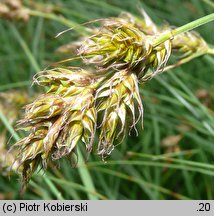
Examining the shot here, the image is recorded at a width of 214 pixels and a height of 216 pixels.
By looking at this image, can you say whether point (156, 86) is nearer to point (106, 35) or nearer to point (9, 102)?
point (9, 102)

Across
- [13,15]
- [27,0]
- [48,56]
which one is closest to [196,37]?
[13,15]

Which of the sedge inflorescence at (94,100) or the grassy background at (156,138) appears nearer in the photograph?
the sedge inflorescence at (94,100)

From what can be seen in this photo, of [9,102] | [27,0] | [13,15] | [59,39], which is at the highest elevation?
[59,39]

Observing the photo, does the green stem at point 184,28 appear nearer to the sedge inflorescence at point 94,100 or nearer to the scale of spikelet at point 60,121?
the sedge inflorescence at point 94,100

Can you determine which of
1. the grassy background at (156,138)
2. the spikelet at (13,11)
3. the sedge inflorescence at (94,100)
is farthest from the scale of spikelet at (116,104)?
the spikelet at (13,11)

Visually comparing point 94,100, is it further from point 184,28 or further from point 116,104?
point 184,28

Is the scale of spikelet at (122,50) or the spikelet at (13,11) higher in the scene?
the spikelet at (13,11)
